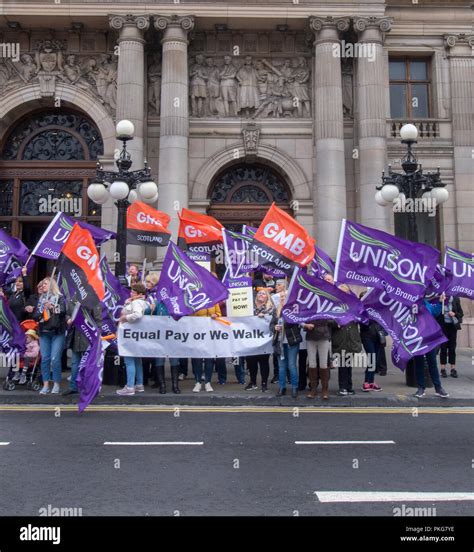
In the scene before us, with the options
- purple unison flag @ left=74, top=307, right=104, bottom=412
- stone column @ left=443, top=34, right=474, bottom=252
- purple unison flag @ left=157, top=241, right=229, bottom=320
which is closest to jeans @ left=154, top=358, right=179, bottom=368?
purple unison flag @ left=157, top=241, right=229, bottom=320

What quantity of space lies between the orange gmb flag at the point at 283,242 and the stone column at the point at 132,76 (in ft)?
31.2

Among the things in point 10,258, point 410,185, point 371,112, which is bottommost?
point 10,258

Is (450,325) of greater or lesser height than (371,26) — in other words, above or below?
below

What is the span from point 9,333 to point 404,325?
796 cm

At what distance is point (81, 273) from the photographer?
10000 millimetres

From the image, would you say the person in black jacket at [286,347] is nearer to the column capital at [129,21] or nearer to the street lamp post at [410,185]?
the street lamp post at [410,185]

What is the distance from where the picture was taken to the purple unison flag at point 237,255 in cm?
1182

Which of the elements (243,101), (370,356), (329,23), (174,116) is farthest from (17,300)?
→ (329,23)

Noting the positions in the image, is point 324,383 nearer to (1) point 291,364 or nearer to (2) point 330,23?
(1) point 291,364

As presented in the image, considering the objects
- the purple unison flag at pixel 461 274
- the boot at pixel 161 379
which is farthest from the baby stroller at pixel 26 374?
the purple unison flag at pixel 461 274

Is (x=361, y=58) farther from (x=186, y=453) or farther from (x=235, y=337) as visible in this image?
(x=186, y=453)

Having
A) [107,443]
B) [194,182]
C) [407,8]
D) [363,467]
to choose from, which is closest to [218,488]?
[363,467]

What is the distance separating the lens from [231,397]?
1037 cm
